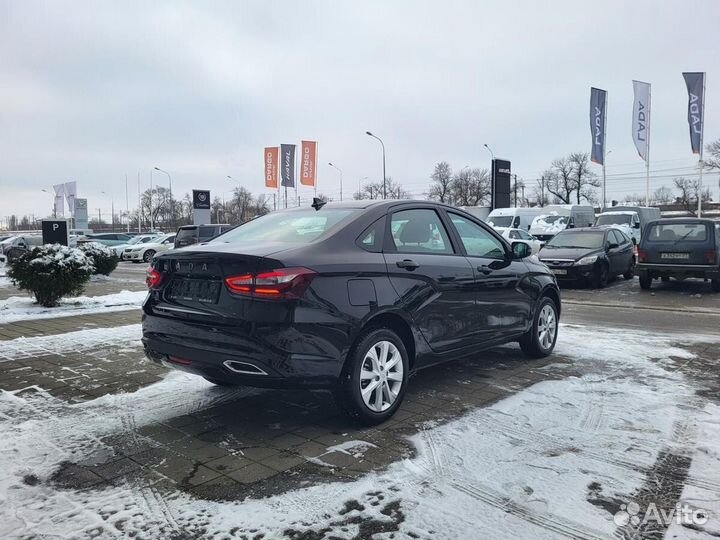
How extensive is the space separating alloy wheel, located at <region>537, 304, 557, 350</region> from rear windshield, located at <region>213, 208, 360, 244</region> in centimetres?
281

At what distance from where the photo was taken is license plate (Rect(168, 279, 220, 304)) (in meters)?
3.81

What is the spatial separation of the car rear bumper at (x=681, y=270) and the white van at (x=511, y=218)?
1437 centimetres

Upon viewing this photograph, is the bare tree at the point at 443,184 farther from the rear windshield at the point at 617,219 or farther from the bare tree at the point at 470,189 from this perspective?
the rear windshield at the point at 617,219

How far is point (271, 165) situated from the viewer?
43.7 m

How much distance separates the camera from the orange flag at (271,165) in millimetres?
43412

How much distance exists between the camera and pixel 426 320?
447 centimetres

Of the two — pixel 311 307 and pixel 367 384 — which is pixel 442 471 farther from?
pixel 311 307

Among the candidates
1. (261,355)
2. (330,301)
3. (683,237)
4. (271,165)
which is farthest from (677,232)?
(271,165)

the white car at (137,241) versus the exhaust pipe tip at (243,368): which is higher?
the white car at (137,241)

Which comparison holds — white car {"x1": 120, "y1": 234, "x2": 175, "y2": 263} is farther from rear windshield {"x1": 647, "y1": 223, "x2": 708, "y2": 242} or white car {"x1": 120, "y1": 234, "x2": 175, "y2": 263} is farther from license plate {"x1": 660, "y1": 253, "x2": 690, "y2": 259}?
license plate {"x1": 660, "y1": 253, "x2": 690, "y2": 259}

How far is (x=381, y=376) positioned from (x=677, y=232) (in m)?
11.6

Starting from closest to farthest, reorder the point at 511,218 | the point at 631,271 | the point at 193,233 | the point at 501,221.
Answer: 1. the point at 631,271
2. the point at 193,233
3. the point at 511,218
4. the point at 501,221

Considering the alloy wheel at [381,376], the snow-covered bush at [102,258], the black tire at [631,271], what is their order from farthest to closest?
the snow-covered bush at [102,258]
the black tire at [631,271]
the alloy wheel at [381,376]

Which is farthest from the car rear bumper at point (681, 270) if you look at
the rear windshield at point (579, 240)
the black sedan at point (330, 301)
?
the black sedan at point (330, 301)
